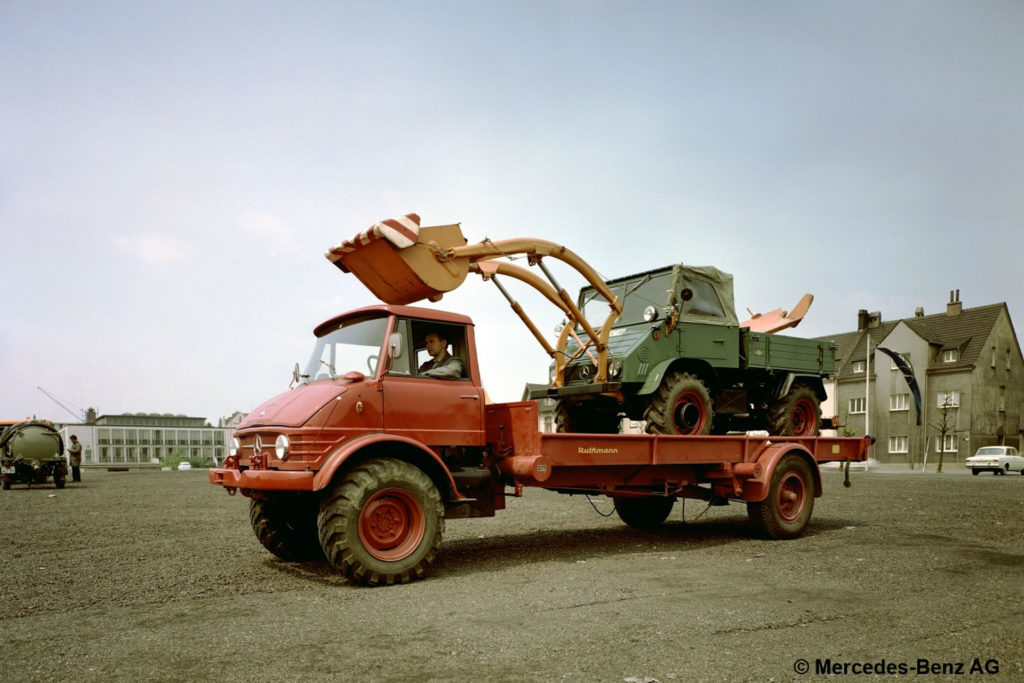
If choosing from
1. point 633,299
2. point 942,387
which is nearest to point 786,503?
point 633,299

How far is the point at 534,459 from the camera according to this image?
283 inches

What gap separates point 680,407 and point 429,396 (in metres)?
3.65

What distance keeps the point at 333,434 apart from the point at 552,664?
3193mm

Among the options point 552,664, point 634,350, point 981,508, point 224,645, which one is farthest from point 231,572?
point 981,508

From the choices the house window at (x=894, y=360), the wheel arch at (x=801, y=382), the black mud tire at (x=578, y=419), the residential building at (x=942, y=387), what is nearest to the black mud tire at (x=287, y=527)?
the black mud tire at (x=578, y=419)

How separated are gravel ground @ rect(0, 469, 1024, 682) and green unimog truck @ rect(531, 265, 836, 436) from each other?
64.7 inches

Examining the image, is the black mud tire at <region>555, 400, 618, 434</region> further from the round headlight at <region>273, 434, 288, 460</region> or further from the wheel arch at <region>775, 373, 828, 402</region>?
the round headlight at <region>273, 434, 288, 460</region>

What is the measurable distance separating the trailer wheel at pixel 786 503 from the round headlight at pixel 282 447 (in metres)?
5.76

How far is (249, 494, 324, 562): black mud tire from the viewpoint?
7.62 metres

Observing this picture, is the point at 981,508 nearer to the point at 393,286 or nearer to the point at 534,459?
the point at 534,459

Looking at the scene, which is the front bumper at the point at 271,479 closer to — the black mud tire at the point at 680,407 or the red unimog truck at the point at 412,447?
the red unimog truck at the point at 412,447

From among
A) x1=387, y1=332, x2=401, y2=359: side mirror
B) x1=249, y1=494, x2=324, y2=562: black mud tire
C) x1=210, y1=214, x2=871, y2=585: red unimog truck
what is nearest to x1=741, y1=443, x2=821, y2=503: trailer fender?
x1=210, y1=214, x2=871, y2=585: red unimog truck

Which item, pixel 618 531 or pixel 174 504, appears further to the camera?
pixel 174 504

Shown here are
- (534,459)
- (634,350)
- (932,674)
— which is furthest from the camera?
(634,350)
